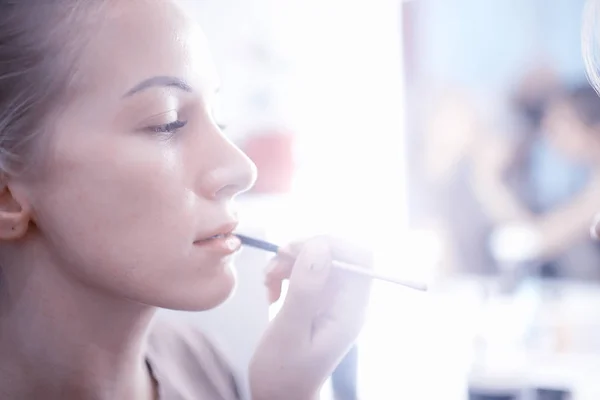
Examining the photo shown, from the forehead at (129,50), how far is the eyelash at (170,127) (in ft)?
0.11

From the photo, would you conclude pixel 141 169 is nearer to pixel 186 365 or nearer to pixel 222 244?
pixel 222 244

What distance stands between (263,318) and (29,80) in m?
0.29

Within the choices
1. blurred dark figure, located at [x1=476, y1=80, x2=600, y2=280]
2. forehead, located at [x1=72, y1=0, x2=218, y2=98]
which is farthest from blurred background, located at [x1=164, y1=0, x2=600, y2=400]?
forehead, located at [x1=72, y1=0, x2=218, y2=98]

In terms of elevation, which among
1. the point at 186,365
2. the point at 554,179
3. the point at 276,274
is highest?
the point at 554,179

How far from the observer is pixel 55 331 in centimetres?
50

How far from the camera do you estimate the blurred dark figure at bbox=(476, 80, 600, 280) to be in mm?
514

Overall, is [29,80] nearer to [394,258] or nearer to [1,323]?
[1,323]

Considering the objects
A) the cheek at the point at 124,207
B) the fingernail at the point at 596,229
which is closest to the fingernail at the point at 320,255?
the cheek at the point at 124,207

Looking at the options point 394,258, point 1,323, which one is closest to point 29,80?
point 1,323

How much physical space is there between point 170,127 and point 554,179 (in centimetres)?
32

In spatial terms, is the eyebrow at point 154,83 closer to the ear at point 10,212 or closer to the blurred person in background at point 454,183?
the ear at point 10,212

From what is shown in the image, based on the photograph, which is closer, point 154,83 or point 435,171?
point 154,83

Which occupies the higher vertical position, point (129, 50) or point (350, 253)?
point (129, 50)

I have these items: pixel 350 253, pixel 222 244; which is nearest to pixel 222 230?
pixel 222 244
